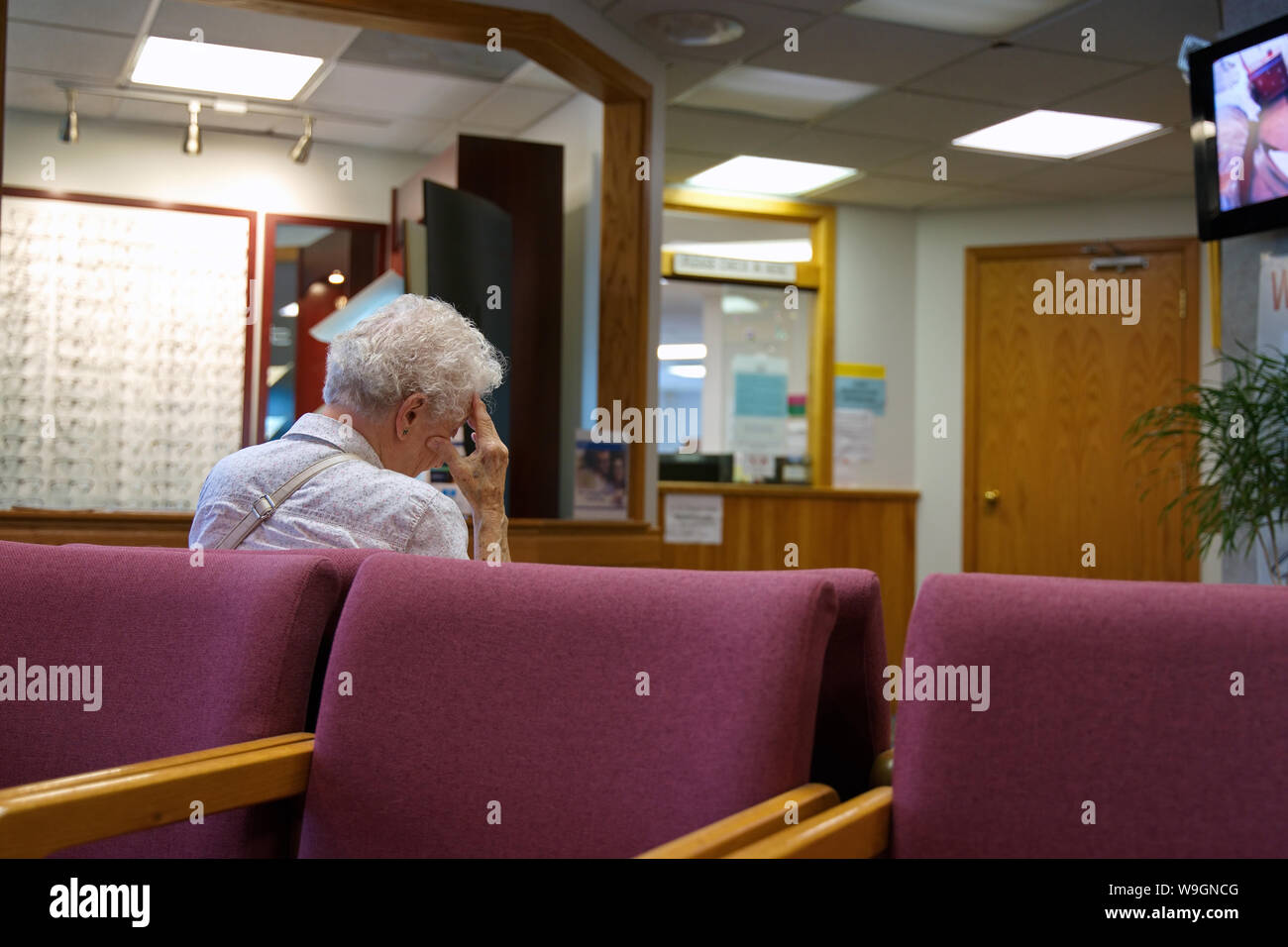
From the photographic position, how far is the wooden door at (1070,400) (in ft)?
22.1

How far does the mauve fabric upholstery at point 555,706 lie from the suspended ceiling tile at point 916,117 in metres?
4.47

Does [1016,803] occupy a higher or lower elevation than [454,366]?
lower

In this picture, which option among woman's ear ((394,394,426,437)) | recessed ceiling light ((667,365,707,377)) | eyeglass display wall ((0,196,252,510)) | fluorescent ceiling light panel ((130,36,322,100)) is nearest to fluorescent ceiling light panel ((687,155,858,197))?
fluorescent ceiling light panel ((130,36,322,100))

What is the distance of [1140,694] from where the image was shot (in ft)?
3.51

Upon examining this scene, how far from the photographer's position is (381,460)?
215 cm

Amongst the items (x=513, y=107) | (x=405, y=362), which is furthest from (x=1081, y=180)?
(x=405, y=362)

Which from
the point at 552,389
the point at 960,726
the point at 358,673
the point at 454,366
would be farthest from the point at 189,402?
the point at 960,726

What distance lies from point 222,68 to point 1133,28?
12.2 feet

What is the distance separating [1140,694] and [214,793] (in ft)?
3.11

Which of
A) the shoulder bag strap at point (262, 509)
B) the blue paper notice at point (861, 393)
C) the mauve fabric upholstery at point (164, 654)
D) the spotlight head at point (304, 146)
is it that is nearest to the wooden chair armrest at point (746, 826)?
the mauve fabric upholstery at point (164, 654)

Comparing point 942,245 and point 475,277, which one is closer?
point 475,277

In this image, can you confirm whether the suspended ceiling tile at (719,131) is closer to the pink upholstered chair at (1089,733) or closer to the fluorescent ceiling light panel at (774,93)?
the fluorescent ceiling light panel at (774,93)

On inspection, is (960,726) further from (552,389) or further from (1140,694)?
(552,389)

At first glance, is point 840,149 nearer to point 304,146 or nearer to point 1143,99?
point 1143,99
